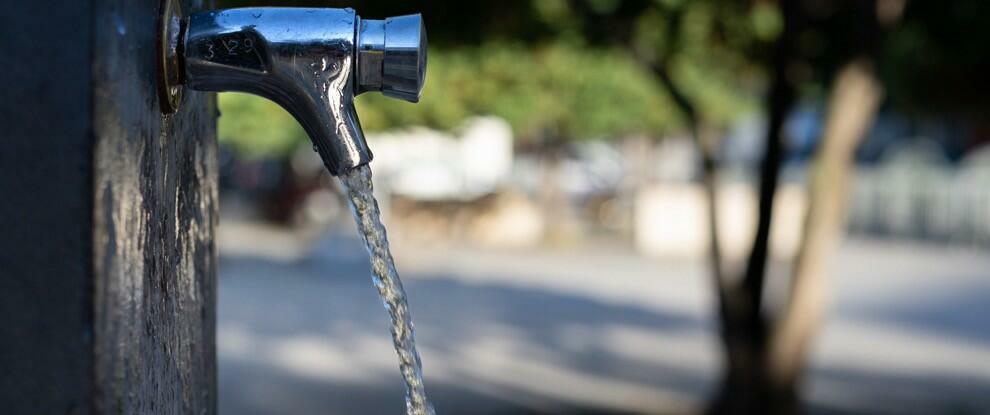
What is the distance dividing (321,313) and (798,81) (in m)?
6.90

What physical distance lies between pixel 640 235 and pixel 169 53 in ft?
66.7

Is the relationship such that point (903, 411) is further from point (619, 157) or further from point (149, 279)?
point (619, 157)

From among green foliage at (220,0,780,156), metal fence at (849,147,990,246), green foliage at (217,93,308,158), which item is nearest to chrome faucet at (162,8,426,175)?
green foliage at (220,0,780,156)

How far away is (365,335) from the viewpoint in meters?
12.0

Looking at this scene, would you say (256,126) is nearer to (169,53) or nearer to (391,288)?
(391,288)

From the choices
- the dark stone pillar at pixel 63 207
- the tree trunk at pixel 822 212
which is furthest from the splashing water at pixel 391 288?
the tree trunk at pixel 822 212

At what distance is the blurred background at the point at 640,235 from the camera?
7.26 m

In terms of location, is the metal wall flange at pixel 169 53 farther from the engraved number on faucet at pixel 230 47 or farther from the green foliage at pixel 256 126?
the green foliage at pixel 256 126

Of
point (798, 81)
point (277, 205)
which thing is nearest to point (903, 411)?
point (798, 81)

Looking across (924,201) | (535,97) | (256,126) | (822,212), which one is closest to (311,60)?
(822,212)

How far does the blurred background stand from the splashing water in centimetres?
457

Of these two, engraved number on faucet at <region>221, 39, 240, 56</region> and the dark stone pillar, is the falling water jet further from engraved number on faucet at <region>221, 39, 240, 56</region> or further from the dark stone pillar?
the dark stone pillar

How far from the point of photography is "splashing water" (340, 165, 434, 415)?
0.97 metres

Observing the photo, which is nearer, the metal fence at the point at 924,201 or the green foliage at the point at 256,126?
the metal fence at the point at 924,201
